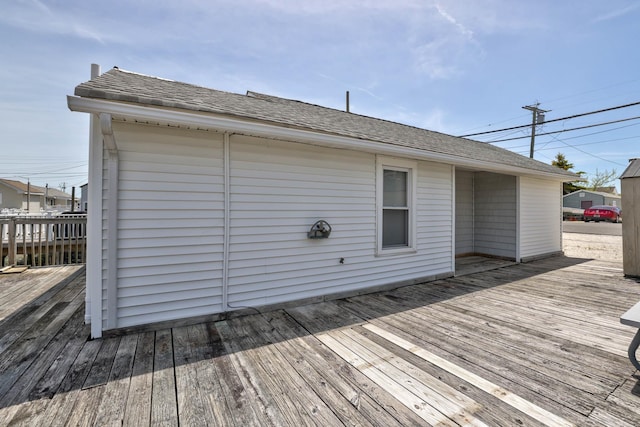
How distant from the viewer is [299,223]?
4.01m

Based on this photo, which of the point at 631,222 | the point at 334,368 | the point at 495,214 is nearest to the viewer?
the point at 334,368

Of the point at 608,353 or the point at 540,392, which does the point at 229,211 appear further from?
the point at 608,353

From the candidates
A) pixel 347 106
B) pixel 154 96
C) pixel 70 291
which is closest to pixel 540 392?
pixel 154 96

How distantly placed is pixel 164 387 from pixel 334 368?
1336mm

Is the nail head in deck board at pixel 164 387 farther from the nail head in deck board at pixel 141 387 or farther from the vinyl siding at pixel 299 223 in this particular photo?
the vinyl siding at pixel 299 223

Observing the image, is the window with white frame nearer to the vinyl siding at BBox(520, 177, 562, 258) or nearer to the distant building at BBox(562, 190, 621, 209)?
the vinyl siding at BBox(520, 177, 562, 258)

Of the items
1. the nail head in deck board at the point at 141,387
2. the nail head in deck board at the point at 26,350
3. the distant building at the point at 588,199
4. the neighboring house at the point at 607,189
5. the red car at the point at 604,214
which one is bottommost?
the nail head in deck board at the point at 26,350

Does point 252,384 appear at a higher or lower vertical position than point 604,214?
lower

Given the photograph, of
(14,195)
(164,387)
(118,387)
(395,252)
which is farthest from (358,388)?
(14,195)

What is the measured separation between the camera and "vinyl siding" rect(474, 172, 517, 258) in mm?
7453

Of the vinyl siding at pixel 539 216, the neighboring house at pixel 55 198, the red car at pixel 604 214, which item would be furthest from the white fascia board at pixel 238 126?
the neighboring house at pixel 55 198

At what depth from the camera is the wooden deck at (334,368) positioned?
1.83 meters

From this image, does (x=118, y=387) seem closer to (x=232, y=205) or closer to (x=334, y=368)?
(x=334, y=368)

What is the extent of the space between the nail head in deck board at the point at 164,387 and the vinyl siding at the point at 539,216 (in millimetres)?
8307
